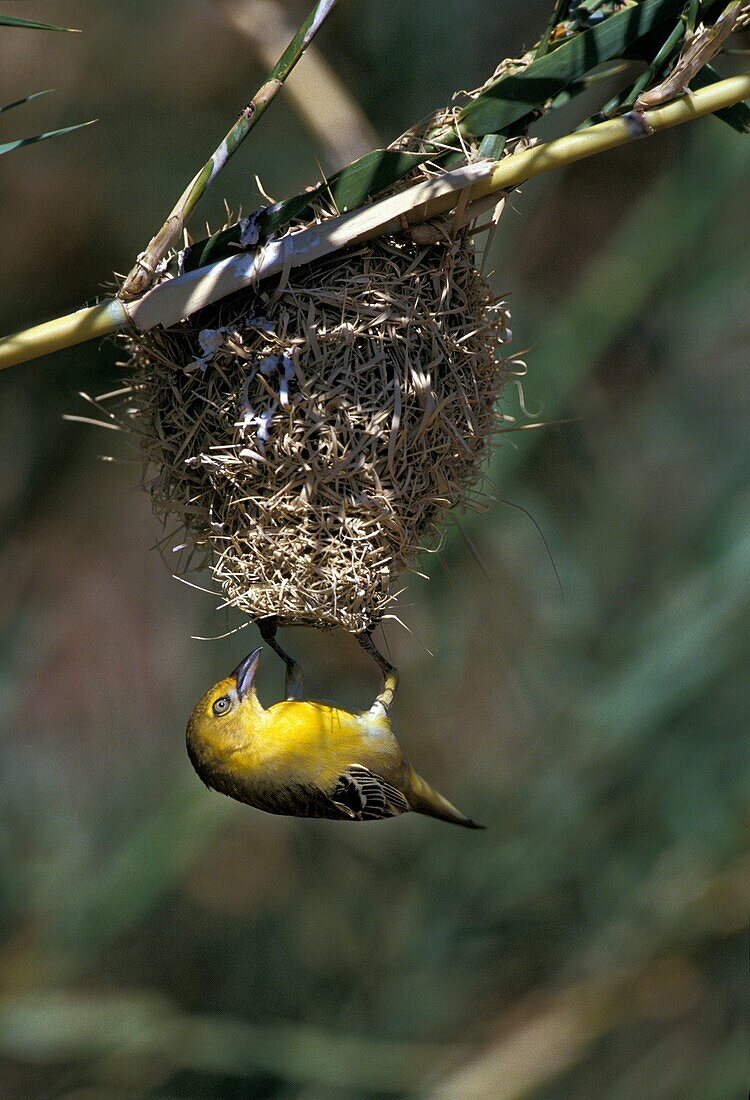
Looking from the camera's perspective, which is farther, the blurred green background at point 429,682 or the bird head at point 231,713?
the blurred green background at point 429,682

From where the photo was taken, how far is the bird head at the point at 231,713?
2.58m

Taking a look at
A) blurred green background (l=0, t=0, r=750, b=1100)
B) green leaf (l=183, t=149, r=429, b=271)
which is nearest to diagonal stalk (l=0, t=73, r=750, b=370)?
green leaf (l=183, t=149, r=429, b=271)

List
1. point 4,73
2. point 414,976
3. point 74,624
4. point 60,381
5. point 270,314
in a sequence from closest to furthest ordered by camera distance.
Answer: point 270,314, point 60,381, point 4,73, point 414,976, point 74,624

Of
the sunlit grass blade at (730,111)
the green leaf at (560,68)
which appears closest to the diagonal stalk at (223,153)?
the green leaf at (560,68)

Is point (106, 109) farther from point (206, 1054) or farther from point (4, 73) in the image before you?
point (206, 1054)

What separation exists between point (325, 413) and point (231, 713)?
0.95 meters

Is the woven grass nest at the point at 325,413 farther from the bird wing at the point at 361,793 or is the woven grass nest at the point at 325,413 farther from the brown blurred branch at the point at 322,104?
the brown blurred branch at the point at 322,104

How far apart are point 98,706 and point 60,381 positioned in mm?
2039

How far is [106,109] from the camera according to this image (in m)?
3.84

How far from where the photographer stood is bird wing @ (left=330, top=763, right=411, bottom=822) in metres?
2.59

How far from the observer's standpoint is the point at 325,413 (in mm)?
1912

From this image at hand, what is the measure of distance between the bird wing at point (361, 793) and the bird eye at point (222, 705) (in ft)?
1.04

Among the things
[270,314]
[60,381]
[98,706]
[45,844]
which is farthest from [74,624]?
[270,314]

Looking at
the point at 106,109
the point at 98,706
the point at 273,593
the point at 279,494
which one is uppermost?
the point at 106,109
